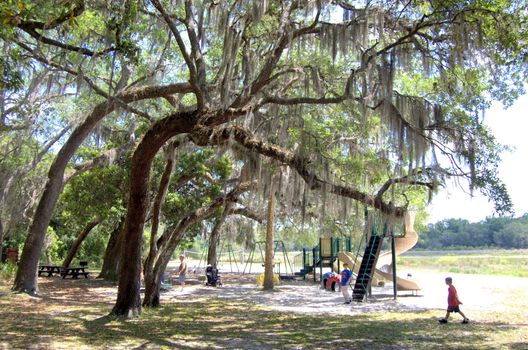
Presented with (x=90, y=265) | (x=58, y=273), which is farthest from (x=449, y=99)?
(x=90, y=265)

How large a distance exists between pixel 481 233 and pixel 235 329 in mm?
67862

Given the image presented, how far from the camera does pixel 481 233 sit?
68438mm

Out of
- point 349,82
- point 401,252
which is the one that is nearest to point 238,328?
point 349,82

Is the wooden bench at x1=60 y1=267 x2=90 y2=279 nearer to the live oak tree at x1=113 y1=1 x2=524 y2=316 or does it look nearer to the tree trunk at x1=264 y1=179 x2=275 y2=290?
the tree trunk at x1=264 y1=179 x2=275 y2=290

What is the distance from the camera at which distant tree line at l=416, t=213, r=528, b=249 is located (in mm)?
66125

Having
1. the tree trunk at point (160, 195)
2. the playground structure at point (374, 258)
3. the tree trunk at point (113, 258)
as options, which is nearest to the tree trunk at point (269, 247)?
the playground structure at point (374, 258)

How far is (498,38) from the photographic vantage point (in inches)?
288

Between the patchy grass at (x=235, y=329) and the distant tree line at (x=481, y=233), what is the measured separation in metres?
58.5

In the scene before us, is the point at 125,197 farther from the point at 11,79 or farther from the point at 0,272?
the point at 11,79

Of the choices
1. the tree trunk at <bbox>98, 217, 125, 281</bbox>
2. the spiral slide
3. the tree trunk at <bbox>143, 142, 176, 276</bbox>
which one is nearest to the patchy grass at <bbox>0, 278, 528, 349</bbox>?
the tree trunk at <bbox>143, 142, 176, 276</bbox>

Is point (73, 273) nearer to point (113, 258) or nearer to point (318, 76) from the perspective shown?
point (113, 258)

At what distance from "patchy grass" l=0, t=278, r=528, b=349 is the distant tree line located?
58452mm

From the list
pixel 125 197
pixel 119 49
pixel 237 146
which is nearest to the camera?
pixel 119 49

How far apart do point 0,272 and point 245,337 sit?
13362 millimetres
